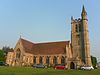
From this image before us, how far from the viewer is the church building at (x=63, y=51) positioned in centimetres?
7231

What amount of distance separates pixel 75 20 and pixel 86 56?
665 inches

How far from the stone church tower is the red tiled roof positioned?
180 inches

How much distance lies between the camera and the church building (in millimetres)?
72312

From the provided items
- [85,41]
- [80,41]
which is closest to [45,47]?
[80,41]

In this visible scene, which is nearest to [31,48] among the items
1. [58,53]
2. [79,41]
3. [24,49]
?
[24,49]

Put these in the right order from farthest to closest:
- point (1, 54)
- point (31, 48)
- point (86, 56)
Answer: point (1, 54), point (31, 48), point (86, 56)

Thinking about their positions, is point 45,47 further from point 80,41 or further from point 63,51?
point 80,41

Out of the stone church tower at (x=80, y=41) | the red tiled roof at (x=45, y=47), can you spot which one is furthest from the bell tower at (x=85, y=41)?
the red tiled roof at (x=45, y=47)

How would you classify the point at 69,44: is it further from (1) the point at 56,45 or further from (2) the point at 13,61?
(2) the point at 13,61

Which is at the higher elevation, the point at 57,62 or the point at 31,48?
the point at 31,48

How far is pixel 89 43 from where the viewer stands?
7462 cm

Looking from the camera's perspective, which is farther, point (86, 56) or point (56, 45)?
point (56, 45)

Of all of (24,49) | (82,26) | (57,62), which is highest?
(82,26)

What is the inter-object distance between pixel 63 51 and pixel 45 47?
1044cm
